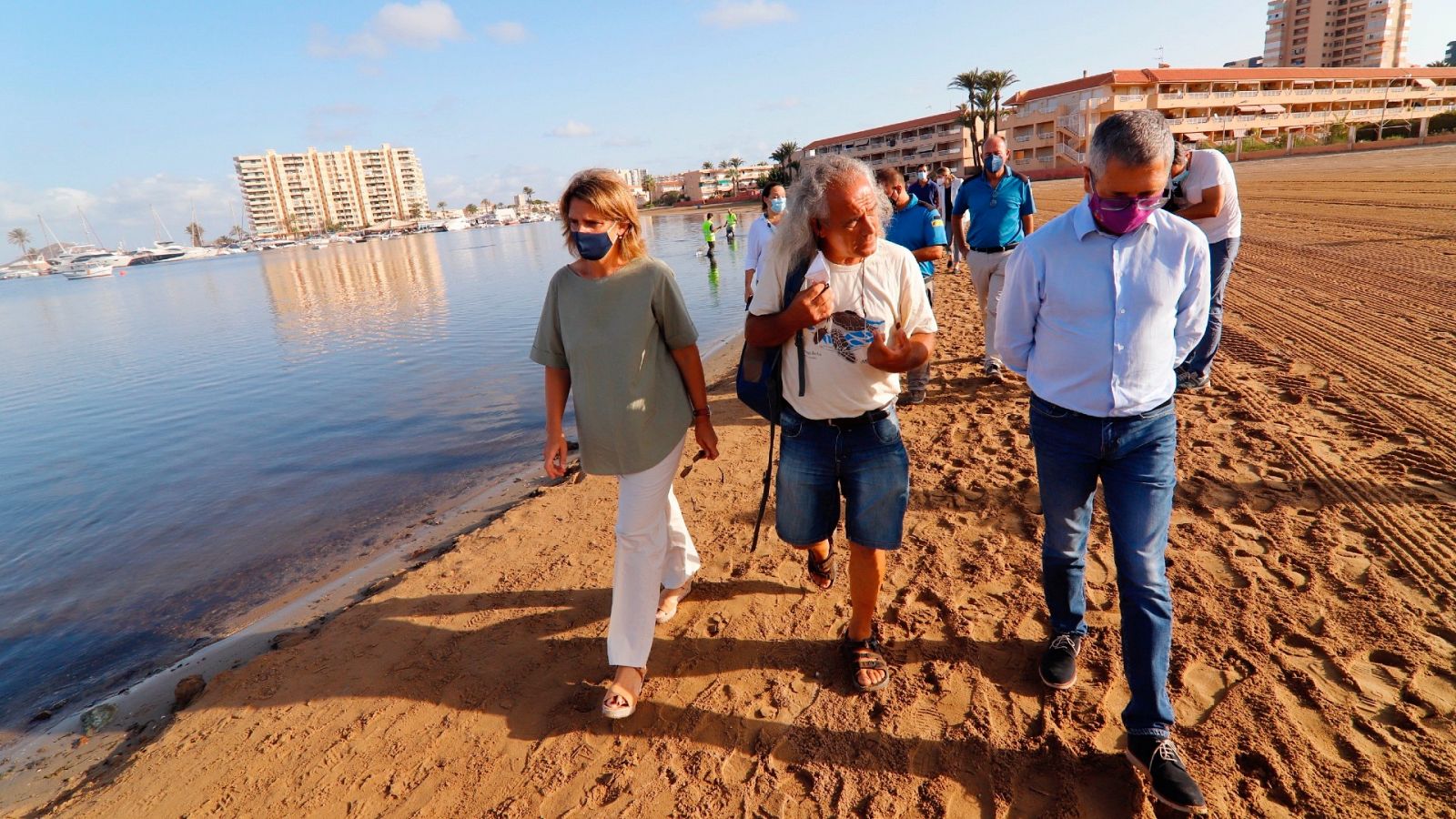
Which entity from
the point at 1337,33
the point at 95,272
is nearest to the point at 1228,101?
the point at 1337,33

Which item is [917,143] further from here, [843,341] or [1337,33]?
[1337,33]

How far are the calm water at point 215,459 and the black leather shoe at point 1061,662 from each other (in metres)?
5.00

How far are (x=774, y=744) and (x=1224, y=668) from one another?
1736 mm

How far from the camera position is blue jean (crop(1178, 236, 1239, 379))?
508 centimetres

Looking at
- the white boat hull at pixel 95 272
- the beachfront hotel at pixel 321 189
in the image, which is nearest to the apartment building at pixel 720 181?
the white boat hull at pixel 95 272

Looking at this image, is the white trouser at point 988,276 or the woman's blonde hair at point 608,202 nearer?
the woman's blonde hair at point 608,202

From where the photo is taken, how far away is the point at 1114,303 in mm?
2100

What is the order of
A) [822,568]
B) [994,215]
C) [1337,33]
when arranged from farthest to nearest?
[1337,33] → [994,215] → [822,568]

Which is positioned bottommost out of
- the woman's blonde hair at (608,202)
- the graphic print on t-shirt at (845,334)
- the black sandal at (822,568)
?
the black sandal at (822,568)

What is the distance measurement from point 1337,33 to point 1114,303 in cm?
14631

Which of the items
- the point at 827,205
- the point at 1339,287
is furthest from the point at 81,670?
the point at 1339,287

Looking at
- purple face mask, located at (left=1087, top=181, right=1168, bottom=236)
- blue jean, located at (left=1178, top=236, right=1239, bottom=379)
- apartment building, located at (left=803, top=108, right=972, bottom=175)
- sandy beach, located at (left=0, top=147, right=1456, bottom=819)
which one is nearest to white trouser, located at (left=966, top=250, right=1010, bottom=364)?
blue jean, located at (left=1178, top=236, right=1239, bottom=379)

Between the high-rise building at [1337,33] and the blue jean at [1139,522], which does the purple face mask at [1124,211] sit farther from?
the high-rise building at [1337,33]

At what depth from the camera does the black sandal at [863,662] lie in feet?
9.00
